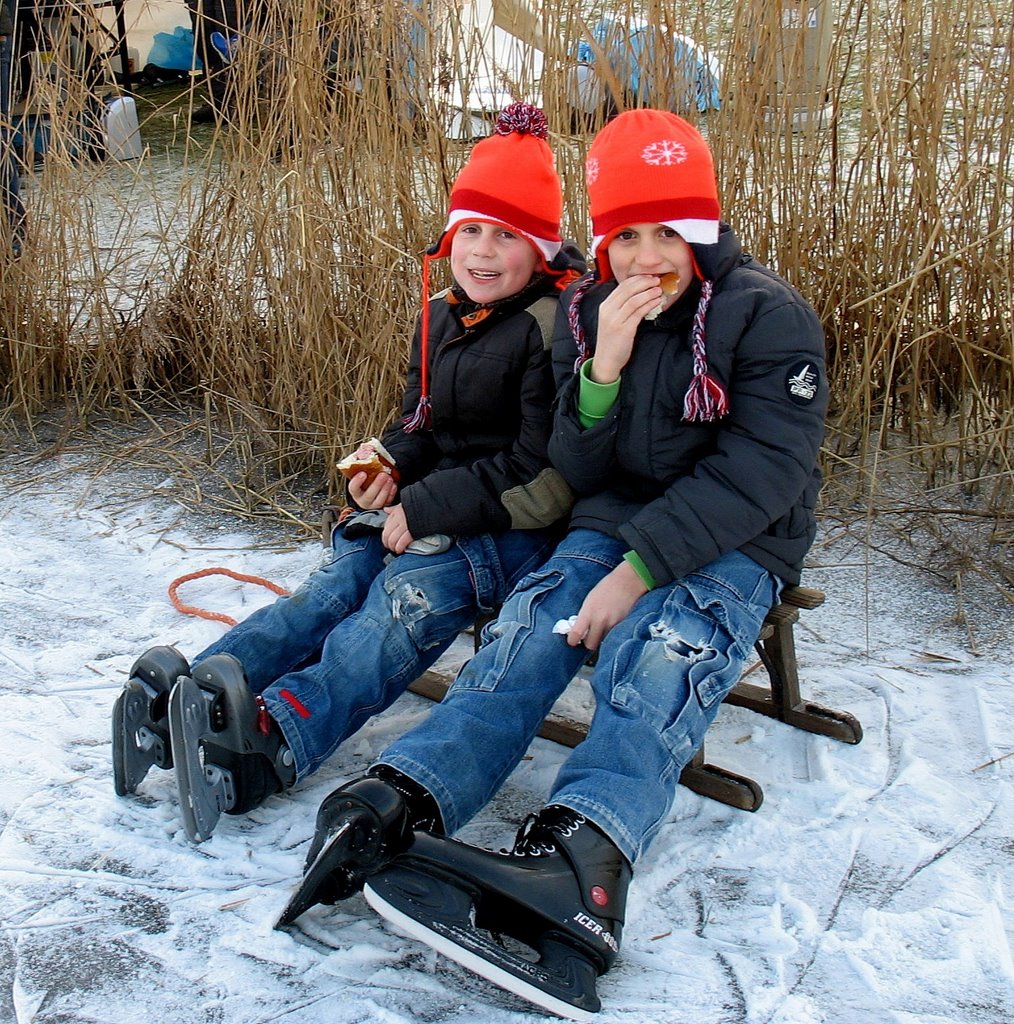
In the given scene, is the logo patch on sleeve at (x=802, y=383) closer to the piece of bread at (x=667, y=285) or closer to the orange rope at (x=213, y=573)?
the piece of bread at (x=667, y=285)

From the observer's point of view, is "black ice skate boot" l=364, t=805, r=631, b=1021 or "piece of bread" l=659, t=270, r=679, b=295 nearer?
"black ice skate boot" l=364, t=805, r=631, b=1021

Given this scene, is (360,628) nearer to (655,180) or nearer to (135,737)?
(135,737)

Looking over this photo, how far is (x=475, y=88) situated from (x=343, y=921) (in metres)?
2.04

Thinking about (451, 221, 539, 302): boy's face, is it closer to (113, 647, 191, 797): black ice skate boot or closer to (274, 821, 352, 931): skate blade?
(113, 647, 191, 797): black ice skate boot

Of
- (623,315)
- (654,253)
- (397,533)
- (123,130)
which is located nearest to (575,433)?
(623,315)

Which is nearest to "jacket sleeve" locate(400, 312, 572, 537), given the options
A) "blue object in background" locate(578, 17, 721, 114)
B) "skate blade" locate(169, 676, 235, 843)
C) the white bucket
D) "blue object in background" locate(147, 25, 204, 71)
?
"skate blade" locate(169, 676, 235, 843)

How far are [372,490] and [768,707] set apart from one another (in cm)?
85

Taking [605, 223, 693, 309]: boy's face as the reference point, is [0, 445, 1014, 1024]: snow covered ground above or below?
below

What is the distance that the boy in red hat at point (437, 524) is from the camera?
204cm

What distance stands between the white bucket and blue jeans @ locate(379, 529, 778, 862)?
2196mm

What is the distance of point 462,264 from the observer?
91.3 inches

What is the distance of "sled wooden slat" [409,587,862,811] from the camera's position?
207 cm

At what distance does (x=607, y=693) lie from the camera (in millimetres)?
1873

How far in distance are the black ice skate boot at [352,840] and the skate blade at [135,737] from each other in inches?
16.2
